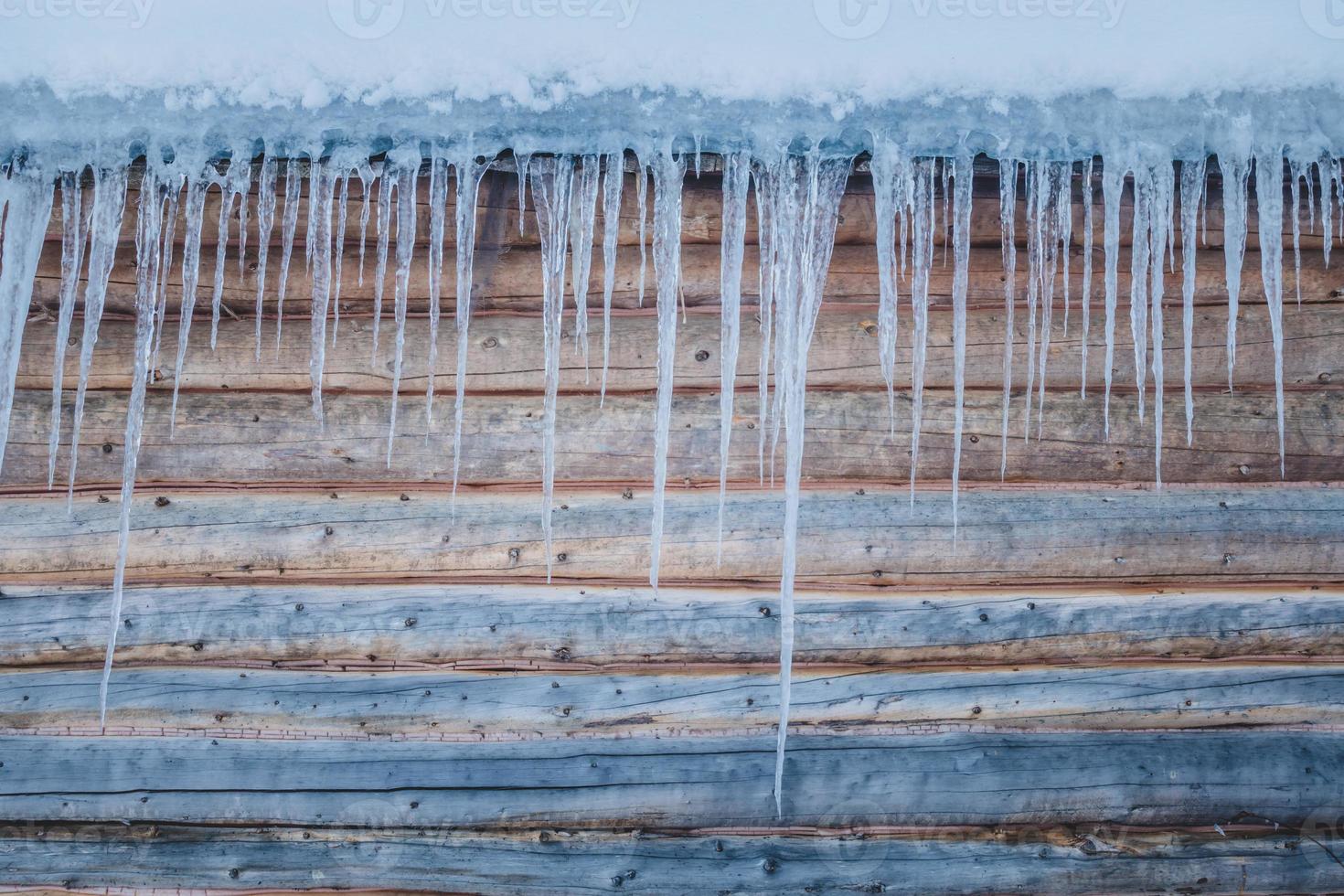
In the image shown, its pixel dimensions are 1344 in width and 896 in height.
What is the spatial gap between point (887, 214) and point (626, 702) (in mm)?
1661

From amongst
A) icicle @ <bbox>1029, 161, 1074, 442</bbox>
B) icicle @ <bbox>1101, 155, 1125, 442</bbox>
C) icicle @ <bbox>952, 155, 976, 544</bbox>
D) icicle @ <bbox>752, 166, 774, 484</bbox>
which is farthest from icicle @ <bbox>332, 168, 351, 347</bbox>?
icicle @ <bbox>1101, 155, 1125, 442</bbox>

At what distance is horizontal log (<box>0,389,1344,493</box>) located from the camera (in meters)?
2.75

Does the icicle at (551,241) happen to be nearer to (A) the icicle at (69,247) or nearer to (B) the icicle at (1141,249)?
(A) the icicle at (69,247)

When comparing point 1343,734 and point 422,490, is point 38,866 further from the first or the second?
point 1343,734

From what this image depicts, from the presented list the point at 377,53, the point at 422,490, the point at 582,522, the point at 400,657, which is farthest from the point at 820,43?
the point at 400,657

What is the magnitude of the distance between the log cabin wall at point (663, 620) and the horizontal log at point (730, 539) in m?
0.01

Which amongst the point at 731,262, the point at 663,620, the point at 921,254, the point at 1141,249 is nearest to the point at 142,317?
the point at 731,262

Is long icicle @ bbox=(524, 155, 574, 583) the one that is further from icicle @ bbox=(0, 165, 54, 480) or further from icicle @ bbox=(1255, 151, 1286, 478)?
icicle @ bbox=(1255, 151, 1286, 478)

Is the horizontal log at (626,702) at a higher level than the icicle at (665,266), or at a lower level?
lower

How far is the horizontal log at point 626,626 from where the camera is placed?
273 centimetres

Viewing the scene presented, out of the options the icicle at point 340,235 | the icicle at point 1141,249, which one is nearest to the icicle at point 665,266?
the icicle at point 340,235

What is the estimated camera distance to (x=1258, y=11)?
2074 mm

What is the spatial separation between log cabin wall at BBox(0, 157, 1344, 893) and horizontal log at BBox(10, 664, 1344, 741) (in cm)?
1

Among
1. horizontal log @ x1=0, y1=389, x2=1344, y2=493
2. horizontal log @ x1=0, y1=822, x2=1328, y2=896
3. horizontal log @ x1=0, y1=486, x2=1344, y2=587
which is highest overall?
horizontal log @ x1=0, y1=389, x2=1344, y2=493
